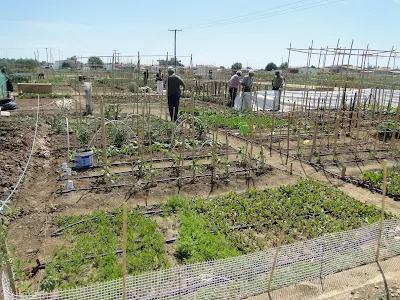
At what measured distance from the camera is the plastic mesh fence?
108 inches

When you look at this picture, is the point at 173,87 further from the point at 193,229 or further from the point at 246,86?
the point at 193,229

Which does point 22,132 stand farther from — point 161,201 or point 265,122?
point 265,122

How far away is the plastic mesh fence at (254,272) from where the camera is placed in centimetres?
273

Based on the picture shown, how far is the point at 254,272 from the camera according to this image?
10.4ft

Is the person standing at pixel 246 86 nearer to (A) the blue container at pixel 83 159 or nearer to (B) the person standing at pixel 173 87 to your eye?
(B) the person standing at pixel 173 87

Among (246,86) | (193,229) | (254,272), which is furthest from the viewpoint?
(246,86)

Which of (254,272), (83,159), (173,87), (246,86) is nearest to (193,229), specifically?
(254,272)

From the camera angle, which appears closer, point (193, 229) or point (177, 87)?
point (193, 229)

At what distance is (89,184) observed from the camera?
559cm

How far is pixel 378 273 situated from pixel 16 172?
216 inches

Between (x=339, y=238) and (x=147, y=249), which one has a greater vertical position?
(x=339, y=238)

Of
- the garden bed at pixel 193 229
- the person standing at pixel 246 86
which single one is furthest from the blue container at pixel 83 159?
the person standing at pixel 246 86

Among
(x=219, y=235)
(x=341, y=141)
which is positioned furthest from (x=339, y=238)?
(x=341, y=141)

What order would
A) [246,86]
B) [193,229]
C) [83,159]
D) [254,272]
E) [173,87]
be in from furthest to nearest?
[246,86], [173,87], [83,159], [193,229], [254,272]
